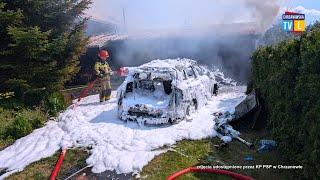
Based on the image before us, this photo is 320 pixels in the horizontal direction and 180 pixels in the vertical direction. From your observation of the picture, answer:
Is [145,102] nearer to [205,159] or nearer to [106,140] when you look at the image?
[106,140]

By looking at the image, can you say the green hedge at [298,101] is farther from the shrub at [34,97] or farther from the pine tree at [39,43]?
the shrub at [34,97]

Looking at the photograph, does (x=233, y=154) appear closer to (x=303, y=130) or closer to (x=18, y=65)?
(x=303, y=130)

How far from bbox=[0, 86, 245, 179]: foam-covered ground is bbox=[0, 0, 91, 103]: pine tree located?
2.79 metres

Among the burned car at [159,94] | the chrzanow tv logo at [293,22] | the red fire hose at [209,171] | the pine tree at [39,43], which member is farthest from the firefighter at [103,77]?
the red fire hose at [209,171]

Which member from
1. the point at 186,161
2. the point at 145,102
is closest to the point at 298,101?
the point at 186,161

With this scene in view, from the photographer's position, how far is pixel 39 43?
1384cm

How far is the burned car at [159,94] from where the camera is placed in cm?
1101

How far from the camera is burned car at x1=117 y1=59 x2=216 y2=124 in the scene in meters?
11.0

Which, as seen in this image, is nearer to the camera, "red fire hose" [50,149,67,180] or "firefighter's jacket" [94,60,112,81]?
"red fire hose" [50,149,67,180]

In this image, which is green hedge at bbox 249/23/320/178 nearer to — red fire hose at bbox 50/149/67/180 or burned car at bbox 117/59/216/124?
burned car at bbox 117/59/216/124

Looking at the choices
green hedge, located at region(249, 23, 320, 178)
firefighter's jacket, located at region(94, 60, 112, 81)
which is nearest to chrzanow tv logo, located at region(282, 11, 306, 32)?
green hedge, located at region(249, 23, 320, 178)

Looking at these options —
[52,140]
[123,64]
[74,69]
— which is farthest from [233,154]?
[123,64]

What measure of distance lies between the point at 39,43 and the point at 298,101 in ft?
31.9

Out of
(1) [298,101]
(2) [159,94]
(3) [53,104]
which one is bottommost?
(3) [53,104]
